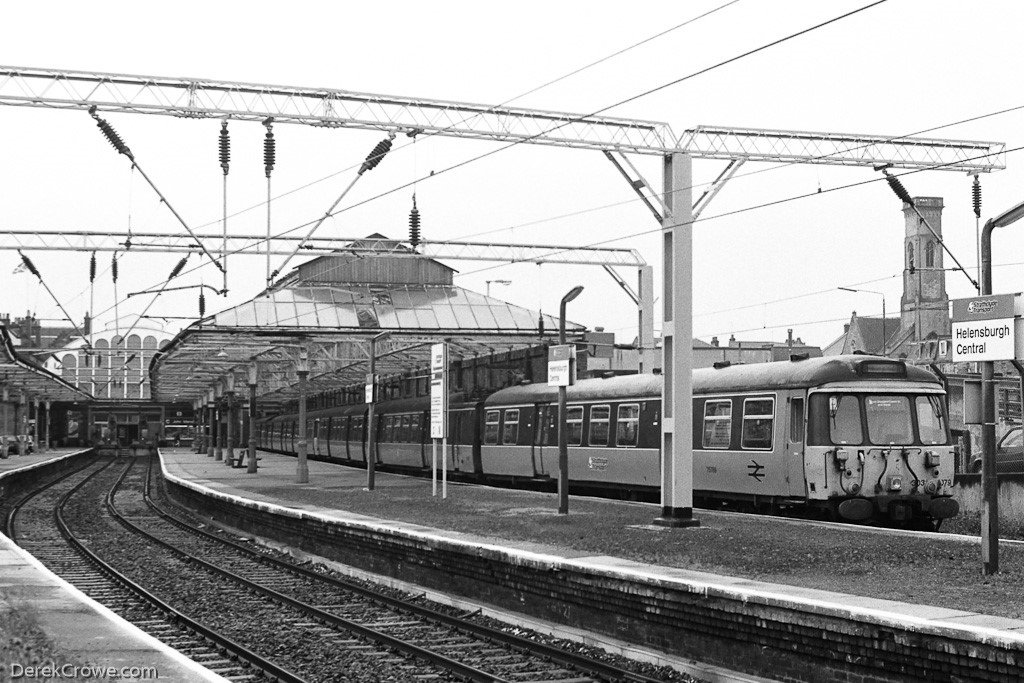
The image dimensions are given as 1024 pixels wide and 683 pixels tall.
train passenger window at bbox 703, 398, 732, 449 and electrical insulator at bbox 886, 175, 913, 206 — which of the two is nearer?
electrical insulator at bbox 886, 175, 913, 206

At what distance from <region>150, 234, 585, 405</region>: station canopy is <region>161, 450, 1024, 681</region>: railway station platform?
1141cm

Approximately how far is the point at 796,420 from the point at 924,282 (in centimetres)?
8509

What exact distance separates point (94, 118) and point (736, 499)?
12228 mm

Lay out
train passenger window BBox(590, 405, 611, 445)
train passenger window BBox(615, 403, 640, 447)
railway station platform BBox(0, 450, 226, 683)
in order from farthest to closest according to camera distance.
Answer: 1. train passenger window BBox(590, 405, 611, 445)
2. train passenger window BBox(615, 403, 640, 447)
3. railway station platform BBox(0, 450, 226, 683)

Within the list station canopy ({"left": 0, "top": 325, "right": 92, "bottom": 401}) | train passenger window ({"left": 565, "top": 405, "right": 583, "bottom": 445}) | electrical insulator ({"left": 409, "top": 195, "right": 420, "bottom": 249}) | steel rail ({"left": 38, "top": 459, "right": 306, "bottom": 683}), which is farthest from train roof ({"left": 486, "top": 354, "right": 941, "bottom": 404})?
station canopy ({"left": 0, "top": 325, "right": 92, "bottom": 401})

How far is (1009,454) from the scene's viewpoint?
31641 millimetres

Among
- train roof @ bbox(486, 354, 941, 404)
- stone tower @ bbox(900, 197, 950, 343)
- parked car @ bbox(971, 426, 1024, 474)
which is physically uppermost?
stone tower @ bbox(900, 197, 950, 343)

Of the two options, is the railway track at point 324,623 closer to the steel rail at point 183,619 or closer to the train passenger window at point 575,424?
the steel rail at point 183,619

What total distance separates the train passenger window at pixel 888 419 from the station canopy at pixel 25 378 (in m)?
30.3

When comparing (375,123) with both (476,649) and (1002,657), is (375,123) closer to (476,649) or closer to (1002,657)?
(476,649)

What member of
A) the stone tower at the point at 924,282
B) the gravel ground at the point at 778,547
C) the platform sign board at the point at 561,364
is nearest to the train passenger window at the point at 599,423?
the gravel ground at the point at 778,547

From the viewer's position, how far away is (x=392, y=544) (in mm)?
18953

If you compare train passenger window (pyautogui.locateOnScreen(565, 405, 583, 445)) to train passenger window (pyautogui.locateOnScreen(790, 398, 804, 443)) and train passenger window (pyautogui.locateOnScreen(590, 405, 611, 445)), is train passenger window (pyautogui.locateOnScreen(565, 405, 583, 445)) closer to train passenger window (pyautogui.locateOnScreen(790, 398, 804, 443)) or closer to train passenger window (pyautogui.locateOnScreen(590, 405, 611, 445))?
train passenger window (pyautogui.locateOnScreen(590, 405, 611, 445))

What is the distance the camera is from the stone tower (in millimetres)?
93688
